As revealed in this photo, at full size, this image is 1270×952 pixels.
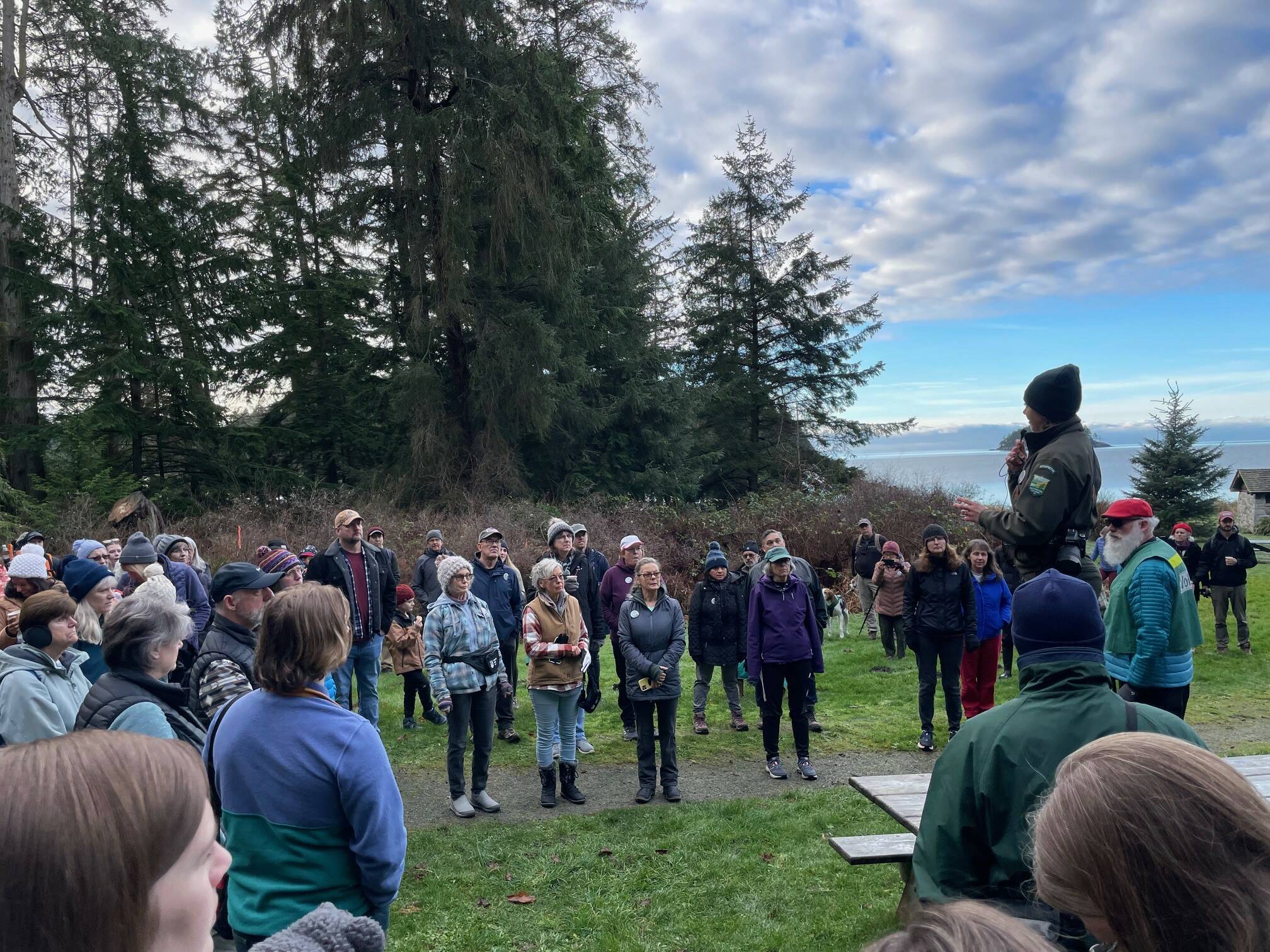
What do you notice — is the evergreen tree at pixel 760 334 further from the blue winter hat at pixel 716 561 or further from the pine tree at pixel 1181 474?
the blue winter hat at pixel 716 561

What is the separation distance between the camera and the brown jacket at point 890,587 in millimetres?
12156

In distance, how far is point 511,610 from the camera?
9000 millimetres

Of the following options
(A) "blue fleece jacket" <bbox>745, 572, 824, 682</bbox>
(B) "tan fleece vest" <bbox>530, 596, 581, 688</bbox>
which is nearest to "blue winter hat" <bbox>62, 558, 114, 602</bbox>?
(B) "tan fleece vest" <bbox>530, 596, 581, 688</bbox>

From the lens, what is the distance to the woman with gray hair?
10.9 ft

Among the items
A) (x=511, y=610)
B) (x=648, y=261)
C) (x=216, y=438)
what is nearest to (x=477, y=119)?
(x=648, y=261)

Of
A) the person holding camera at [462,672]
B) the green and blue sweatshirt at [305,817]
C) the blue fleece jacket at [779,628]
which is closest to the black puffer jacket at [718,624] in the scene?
the blue fleece jacket at [779,628]

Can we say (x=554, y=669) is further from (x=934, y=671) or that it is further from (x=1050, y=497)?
(x=1050, y=497)

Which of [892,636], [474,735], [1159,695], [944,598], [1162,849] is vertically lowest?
[892,636]

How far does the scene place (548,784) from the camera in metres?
7.14

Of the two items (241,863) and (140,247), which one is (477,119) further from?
(241,863)

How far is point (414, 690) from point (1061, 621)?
8.46 meters

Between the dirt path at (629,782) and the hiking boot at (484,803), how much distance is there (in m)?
0.05

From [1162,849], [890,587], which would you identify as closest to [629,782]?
[890,587]

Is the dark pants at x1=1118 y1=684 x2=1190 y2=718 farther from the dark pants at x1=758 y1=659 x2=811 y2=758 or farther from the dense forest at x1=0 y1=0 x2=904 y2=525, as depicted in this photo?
the dense forest at x1=0 y1=0 x2=904 y2=525
